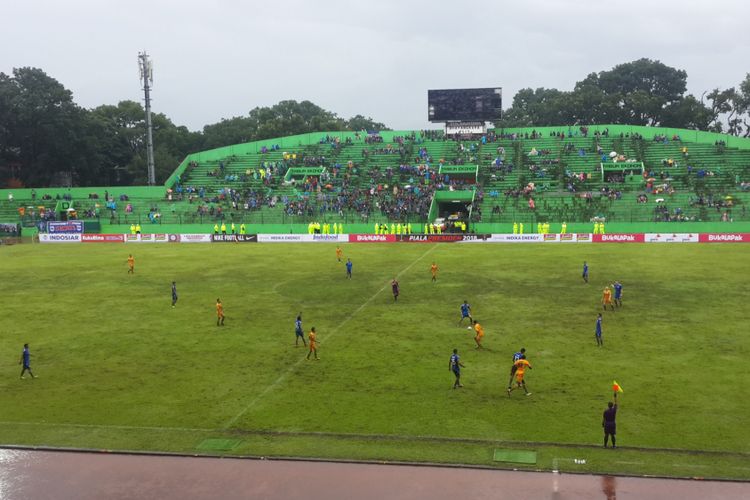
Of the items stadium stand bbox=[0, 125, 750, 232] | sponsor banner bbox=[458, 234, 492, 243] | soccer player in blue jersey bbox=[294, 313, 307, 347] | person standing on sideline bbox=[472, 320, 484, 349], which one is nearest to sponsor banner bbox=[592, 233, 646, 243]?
stadium stand bbox=[0, 125, 750, 232]

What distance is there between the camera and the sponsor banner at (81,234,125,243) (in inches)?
2815

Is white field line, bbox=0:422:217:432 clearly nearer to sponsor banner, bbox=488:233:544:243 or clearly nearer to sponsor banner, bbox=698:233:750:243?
sponsor banner, bbox=488:233:544:243

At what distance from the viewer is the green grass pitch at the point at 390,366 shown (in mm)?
17062

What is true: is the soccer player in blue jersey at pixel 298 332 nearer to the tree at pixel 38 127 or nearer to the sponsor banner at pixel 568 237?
the sponsor banner at pixel 568 237

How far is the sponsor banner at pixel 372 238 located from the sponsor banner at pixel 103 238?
26.6 m

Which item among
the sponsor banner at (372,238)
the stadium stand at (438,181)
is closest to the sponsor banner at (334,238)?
the sponsor banner at (372,238)

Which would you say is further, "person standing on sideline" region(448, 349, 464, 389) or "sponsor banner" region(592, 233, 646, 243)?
"sponsor banner" region(592, 233, 646, 243)

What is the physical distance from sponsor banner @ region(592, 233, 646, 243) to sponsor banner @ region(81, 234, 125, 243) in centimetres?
5095

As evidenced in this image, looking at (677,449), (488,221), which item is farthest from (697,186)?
(677,449)

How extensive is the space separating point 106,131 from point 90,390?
312 ft

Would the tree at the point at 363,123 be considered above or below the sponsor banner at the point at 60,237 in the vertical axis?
above

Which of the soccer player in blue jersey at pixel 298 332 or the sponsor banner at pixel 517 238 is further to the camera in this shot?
the sponsor banner at pixel 517 238

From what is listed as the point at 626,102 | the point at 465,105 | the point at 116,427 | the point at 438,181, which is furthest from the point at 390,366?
the point at 626,102

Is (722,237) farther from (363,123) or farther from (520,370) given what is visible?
(363,123)
